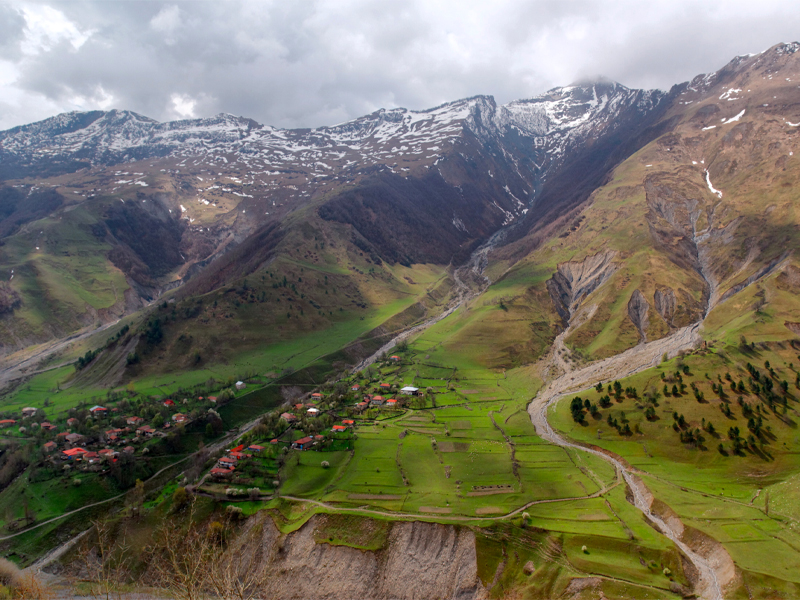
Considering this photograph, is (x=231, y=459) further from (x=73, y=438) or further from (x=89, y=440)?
(x=73, y=438)

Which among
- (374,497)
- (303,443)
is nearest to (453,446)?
(374,497)

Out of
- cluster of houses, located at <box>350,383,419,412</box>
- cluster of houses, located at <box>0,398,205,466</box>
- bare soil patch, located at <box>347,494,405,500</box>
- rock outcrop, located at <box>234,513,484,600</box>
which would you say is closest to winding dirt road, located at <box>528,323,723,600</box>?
rock outcrop, located at <box>234,513,484,600</box>

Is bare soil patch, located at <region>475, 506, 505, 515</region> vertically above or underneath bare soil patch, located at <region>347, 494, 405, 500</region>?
underneath

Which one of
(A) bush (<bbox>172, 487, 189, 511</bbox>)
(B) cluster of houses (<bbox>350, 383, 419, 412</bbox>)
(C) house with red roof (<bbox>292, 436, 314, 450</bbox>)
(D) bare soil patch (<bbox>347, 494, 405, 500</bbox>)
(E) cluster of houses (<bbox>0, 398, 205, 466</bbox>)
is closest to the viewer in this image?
(D) bare soil patch (<bbox>347, 494, 405, 500</bbox>)

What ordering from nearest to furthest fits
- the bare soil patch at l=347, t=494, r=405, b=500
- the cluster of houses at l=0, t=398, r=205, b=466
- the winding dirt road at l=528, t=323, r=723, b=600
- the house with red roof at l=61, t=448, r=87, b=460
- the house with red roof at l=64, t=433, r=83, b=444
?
1. the bare soil patch at l=347, t=494, r=405, b=500
2. the winding dirt road at l=528, t=323, r=723, b=600
3. the house with red roof at l=61, t=448, r=87, b=460
4. the cluster of houses at l=0, t=398, r=205, b=466
5. the house with red roof at l=64, t=433, r=83, b=444

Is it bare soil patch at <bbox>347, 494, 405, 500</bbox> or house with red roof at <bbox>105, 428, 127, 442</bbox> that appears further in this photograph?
house with red roof at <bbox>105, 428, 127, 442</bbox>

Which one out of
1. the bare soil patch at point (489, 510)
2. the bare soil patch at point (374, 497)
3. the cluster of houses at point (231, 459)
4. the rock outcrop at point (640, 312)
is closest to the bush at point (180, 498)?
the cluster of houses at point (231, 459)

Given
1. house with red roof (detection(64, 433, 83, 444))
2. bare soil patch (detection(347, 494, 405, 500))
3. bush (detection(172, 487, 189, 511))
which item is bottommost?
bare soil patch (detection(347, 494, 405, 500))

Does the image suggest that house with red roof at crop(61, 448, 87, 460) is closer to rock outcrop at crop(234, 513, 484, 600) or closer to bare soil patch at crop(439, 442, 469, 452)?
rock outcrop at crop(234, 513, 484, 600)

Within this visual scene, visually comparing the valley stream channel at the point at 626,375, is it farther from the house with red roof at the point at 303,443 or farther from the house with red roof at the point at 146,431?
the house with red roof at the point at 146,431
